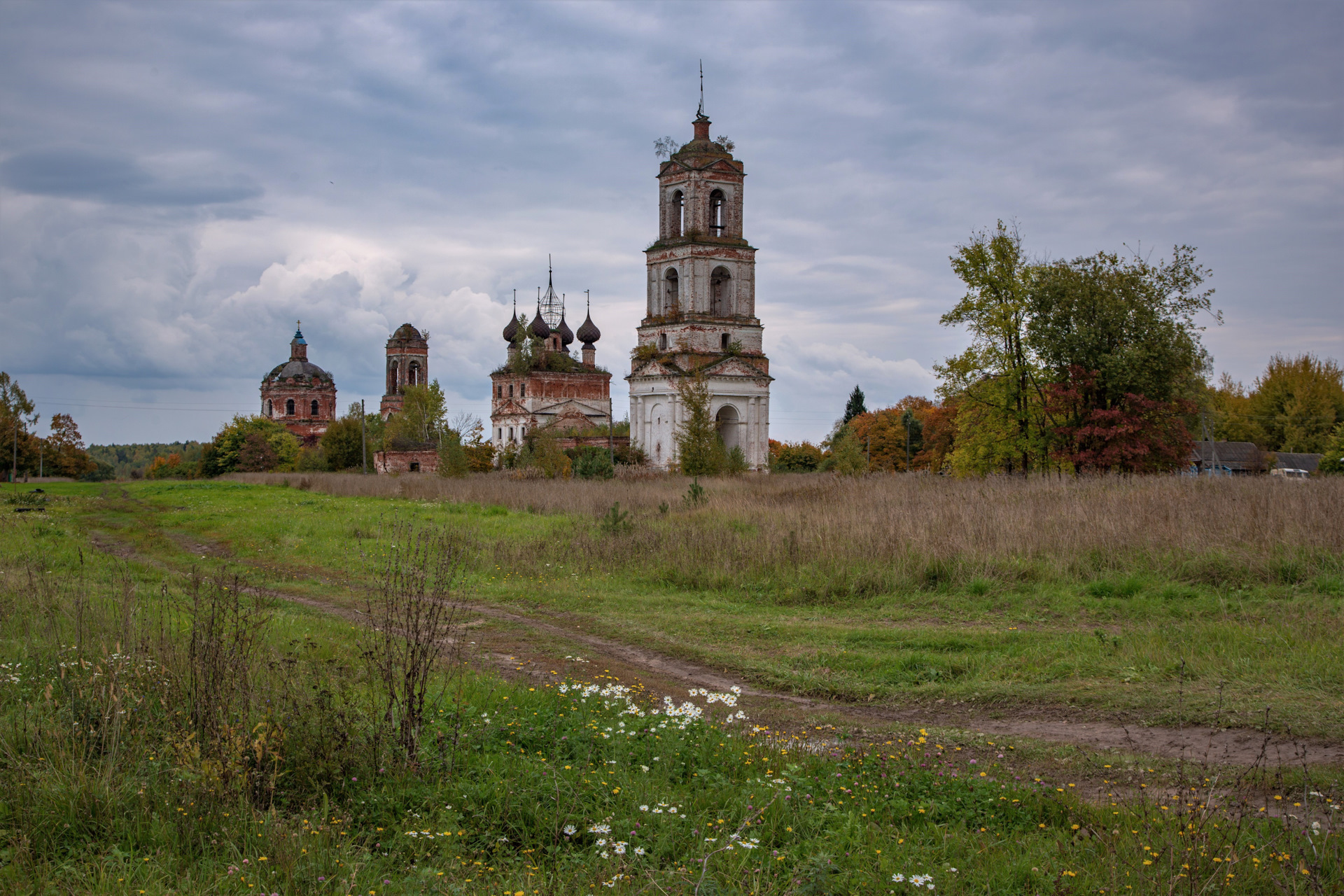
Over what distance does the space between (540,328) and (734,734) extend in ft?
257

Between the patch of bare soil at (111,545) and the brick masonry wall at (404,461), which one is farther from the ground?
the brick masonry wall at (404,461)

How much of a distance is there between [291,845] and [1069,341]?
25.3m

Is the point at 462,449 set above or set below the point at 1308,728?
above

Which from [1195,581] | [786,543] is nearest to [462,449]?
[786,543]

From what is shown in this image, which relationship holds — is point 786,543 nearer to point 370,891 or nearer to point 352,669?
point 352,669

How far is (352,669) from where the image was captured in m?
6.64

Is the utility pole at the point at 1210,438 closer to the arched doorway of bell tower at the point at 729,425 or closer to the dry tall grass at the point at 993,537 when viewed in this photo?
the dry tall grass at the point at 993,537

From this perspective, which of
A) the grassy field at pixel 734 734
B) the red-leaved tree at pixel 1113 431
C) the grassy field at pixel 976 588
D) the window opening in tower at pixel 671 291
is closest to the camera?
the grassy field at pixel 734 734

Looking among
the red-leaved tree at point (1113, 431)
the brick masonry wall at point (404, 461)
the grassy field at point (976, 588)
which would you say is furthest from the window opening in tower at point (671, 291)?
the grassy field at point (976, 588)

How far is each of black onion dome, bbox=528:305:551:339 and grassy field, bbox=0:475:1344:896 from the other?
70051mm

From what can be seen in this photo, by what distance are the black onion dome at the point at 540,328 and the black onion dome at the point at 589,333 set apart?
10.2 ft

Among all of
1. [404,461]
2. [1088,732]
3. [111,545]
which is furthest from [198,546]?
[404,461]

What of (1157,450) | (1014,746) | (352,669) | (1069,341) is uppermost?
(1069,341)

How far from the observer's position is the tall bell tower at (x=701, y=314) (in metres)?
48.2
